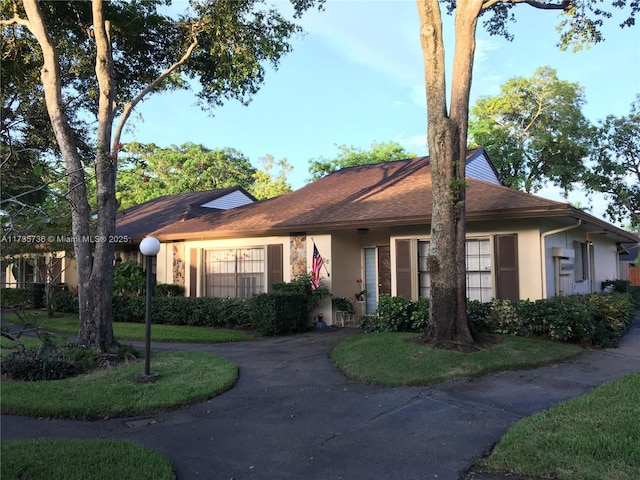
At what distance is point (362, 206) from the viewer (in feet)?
42.5

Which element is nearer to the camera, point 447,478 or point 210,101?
point 447,478

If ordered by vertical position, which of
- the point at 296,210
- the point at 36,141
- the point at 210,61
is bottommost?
the point at 296,210

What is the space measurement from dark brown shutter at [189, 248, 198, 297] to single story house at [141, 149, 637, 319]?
0.03m

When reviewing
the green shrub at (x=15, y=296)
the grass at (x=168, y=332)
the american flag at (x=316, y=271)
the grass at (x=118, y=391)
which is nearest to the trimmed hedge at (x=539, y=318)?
the american flag at (x=316, y=271)

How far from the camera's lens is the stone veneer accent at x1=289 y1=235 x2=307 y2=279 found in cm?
1319

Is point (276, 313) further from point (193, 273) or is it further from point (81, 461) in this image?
point (81, 461)

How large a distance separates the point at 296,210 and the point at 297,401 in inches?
354

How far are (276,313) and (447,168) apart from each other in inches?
212

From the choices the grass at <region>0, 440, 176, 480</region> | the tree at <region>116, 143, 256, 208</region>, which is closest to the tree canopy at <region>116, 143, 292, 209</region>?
the tree at <region>116, 143, 256, 208</region>

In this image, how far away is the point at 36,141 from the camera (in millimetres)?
15344

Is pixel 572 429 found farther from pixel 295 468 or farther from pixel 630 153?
pixel 630 153

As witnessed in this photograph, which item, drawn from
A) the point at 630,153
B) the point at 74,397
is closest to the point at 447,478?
the point at 74,397

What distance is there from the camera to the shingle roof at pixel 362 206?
33.4ft

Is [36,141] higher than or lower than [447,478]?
higher
